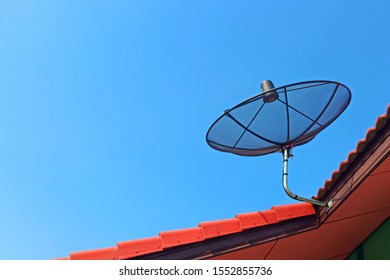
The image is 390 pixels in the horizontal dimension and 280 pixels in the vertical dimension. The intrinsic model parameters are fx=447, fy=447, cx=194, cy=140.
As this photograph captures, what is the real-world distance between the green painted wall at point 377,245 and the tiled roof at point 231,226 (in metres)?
0.79

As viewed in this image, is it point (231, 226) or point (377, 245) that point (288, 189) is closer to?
point (231, 226)

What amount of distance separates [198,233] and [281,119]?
3.44ft

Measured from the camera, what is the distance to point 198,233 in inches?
124

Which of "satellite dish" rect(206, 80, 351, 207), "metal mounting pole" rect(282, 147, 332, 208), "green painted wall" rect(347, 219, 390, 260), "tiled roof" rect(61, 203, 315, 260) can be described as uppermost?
"satellite dish" rect(206, 80, 351, 207)

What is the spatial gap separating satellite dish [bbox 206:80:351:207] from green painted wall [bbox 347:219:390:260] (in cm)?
85

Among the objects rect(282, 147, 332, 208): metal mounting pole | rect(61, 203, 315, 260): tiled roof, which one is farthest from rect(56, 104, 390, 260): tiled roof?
rect(282, 147, 332, 208): metal mounting pole

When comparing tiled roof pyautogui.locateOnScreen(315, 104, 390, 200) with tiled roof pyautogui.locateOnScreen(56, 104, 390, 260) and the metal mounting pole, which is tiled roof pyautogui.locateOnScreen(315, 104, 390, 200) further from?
the metal mounting pole

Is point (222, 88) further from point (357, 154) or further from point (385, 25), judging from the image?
point (357, 154)

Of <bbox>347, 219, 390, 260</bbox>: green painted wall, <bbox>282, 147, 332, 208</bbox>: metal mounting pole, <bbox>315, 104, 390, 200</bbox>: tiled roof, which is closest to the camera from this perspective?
<bbox>315, 104, 390, 200</bbox>: tiled roof

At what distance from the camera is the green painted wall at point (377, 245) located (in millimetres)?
3830

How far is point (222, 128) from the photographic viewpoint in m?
3.34

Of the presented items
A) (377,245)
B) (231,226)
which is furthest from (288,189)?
(377,245)

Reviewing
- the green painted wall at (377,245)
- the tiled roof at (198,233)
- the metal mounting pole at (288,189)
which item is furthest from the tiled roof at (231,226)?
the green painted wall at (377,245)

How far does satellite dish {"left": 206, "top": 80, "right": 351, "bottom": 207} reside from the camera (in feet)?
10.2
